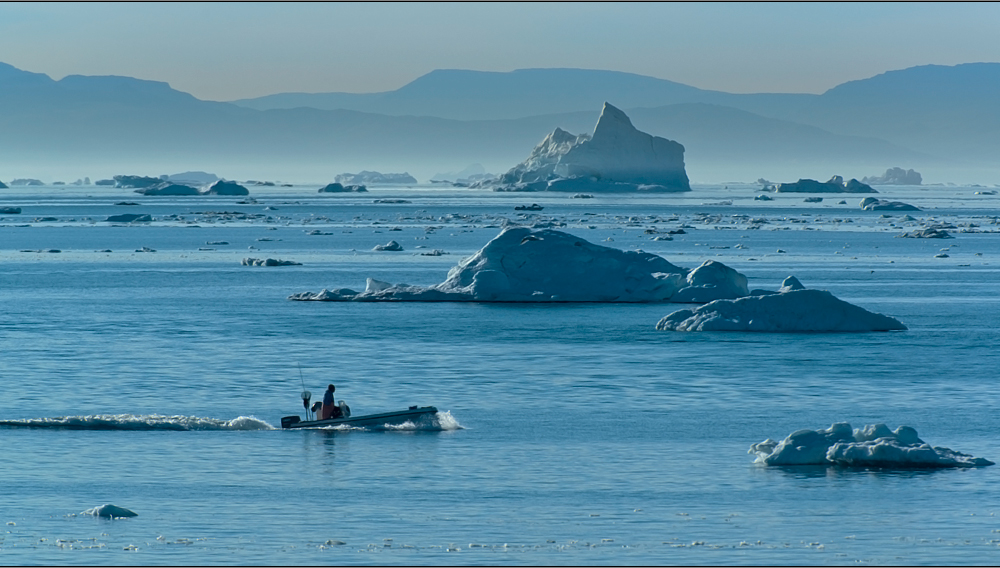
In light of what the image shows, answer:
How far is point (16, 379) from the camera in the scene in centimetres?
2923

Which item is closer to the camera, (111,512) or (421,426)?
(111,512)

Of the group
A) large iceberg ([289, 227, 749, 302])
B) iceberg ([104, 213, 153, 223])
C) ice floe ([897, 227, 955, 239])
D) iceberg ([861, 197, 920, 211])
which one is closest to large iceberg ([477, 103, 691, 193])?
iceberg ([861, 197, 920, 211])

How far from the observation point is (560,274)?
146 ft

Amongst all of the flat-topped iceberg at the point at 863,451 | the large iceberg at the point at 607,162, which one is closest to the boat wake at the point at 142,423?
the flat-topped iceberg at the point at 863,451

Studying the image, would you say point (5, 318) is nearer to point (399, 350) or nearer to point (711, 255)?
point (399, 350)

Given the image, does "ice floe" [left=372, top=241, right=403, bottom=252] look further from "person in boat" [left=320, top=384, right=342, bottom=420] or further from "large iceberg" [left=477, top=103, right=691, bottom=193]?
"large iceberg" [left=477, top=103, right=691, bottom=193]

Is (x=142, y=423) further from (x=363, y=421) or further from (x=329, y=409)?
(x=363, y=421)

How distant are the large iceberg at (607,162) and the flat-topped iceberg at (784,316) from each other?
13391 centimetres

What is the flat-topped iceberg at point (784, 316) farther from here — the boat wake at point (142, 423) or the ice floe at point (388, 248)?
the ice floe at point (388, 248)

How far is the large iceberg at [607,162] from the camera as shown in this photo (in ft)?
573

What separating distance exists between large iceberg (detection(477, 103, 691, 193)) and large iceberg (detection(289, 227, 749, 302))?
127 meters

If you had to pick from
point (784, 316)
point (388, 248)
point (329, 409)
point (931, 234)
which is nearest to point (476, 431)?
point (329, 409)

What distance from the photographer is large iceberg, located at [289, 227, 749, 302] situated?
43594mm

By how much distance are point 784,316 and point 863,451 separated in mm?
17848
